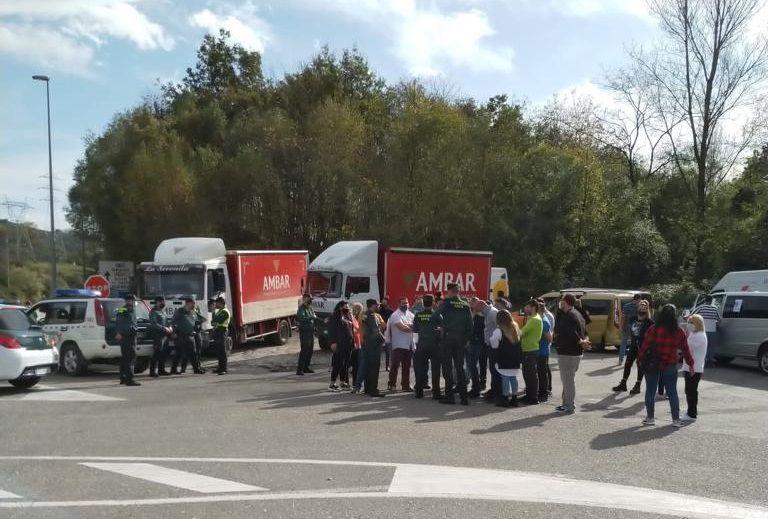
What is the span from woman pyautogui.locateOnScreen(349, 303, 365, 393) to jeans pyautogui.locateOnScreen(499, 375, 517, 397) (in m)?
2.72

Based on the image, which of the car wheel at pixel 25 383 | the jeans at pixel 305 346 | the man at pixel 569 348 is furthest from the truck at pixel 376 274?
the man at pixel 569 348

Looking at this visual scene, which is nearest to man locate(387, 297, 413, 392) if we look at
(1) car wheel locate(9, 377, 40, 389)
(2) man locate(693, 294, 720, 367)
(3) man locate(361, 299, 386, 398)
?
(3) man locate(361, 299, 386, 398)

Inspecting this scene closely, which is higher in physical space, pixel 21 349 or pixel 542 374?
pixel 21 349

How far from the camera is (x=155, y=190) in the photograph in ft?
117

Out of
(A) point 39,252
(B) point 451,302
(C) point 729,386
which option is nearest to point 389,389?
(B) point 451,302

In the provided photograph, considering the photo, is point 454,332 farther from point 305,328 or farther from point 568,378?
point 305,328

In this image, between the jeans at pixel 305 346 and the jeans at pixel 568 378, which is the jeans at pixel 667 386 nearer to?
the jeans at pixel 568 378

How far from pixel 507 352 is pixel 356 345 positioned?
10.9ft

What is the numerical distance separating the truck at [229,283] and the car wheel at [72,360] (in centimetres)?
343

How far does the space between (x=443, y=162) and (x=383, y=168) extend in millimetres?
3496

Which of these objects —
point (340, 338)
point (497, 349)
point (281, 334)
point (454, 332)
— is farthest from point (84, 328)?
point (497, 349)

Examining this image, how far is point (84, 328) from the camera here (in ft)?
53.3

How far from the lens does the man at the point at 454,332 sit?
12227 millimetres

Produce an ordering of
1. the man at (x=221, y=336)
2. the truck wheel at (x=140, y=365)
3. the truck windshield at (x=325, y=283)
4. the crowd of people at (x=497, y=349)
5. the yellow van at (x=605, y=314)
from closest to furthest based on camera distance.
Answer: the crowd of people at (x=497, y=349) < the man at (x=221, y=336) < the truck wheel at (x=140, y=365) < the yellow van at (x=605, y=314) < the truck windshield at (x=325, y=283)
